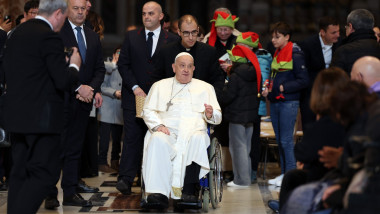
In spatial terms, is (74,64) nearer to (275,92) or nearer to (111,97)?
(275,92)

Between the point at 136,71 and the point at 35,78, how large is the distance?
2.18 meters

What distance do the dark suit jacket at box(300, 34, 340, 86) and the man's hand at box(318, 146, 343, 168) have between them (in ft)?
11.4

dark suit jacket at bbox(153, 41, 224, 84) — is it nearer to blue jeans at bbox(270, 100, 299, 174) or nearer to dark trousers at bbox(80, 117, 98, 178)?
blue jeans at bbox(270, 100, 299, 174)

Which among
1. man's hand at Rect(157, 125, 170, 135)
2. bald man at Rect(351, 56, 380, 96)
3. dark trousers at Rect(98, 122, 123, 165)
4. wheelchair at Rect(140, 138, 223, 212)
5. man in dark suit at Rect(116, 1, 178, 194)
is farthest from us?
dark trousers at Rect(98, 122, 123, 165)

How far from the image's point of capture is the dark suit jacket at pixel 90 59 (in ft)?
20.5

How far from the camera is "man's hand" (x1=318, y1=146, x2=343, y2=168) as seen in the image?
409 centimetres

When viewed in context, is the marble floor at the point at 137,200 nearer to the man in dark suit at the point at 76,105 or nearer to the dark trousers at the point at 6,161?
the man in dark suit at the point at 76,105

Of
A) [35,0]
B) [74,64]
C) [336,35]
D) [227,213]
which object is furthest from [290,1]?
[74,64]

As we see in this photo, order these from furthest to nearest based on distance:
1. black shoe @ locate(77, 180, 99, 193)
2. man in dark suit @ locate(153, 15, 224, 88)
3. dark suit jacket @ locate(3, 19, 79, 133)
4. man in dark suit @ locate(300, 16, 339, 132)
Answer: man in dark suit @ locate(300, 16, 339, 132)
black shoe @ locate(77, 180, 99, 193)
man in dark suit @ locate(153, 15, 224, 88)
dark suit jacket @ locate(3, 19, 79, 133)

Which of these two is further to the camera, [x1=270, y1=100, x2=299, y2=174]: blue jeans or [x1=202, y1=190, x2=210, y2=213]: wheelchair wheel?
[x1=270, y1=100, x2=299, y2=174]: blue jeans

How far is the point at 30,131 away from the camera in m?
4.79

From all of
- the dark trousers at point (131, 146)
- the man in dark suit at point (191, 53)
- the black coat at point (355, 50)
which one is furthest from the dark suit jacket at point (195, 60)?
the black coat at point (355, 50)

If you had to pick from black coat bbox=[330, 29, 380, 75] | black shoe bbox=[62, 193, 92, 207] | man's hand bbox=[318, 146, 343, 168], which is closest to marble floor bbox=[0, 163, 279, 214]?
black shoe bbox=[62, 193, 92, 207]

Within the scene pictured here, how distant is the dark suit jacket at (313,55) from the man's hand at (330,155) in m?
3.47
